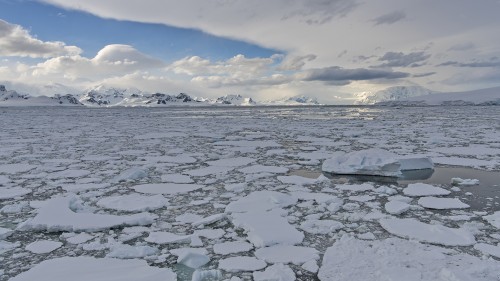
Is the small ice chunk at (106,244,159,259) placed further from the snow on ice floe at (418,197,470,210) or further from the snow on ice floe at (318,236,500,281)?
the snow on ice floe at (418,197,470,210)

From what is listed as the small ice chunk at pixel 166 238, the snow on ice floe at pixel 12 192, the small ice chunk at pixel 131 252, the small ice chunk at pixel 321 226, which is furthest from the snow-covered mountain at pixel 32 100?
the small ice chunk at pixel 321 226

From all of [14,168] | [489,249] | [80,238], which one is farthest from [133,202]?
[489,249]

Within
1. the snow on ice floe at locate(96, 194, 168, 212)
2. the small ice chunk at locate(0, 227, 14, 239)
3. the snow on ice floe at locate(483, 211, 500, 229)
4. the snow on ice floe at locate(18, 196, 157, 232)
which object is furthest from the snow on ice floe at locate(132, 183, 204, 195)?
the snow on ice floe at locate(483, 211, 500, 229)

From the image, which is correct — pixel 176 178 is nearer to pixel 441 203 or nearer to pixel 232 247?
pixel 232 247

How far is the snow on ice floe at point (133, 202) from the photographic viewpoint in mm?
5250

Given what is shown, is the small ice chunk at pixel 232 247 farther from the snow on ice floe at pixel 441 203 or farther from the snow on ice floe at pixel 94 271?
the snow on ice floe at pixel 441 203

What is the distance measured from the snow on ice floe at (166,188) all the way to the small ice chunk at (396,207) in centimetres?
316

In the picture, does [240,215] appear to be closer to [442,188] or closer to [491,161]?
[442,188]

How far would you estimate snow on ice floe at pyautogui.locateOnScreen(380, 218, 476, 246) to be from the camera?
3.98 meters

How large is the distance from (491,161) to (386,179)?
10.9ft

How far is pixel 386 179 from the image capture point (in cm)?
735

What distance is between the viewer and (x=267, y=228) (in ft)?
14.4

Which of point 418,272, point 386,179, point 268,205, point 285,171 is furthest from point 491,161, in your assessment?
point 418,272

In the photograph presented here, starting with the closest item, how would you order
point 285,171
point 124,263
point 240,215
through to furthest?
point 124,263, point 240,215, point 285,171
